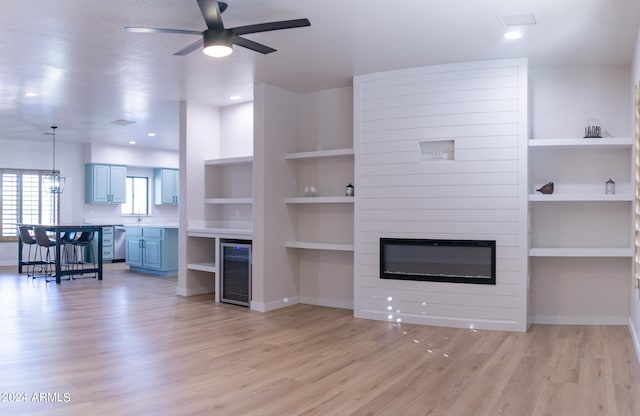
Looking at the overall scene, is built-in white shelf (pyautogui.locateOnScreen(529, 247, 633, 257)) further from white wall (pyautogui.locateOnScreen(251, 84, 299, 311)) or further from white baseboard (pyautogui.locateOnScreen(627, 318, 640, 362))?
white wall (pyautogui.locateOnScreen(251, 84, 299, 311))

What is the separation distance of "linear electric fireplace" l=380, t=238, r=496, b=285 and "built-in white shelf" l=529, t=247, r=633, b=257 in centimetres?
44

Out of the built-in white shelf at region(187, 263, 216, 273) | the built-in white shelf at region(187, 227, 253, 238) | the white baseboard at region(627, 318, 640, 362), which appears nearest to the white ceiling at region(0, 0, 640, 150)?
the built-in white shelf at region(187, 227, 253, 238)

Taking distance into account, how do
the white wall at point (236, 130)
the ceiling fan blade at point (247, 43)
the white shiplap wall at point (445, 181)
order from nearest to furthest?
the ceiling fan blade at point (247, 43), the white shiplap wall at point (445, 181), the white wall at point (236, 130)

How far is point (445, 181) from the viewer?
16.7ft

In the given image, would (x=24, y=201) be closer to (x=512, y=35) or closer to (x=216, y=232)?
(x=216, y=232)

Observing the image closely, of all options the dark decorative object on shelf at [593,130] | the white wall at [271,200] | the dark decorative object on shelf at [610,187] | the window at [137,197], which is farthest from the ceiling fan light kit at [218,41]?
the window at [137,197]

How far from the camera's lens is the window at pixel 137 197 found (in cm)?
1169

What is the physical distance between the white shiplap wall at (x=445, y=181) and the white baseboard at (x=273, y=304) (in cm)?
106

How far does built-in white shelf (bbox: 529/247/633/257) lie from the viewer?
471 cm

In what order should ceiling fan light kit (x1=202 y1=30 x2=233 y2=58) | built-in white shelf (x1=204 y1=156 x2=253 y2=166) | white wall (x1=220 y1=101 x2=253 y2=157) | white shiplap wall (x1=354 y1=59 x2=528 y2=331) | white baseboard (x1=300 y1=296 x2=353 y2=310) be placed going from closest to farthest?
ceiling fan light kit (x1=202 y1=30 x2=233 y2=58) < white shiplap wall (x1=354 y1=59 x2=528 y2=331) < white baseboard (x1=300 y1=296 x2=353 y2=310) < built-in white shelf (x1=204 y1=156 x2=253 y2=166) < white wall (x1=220 y1=101 x2=253 y2=157)

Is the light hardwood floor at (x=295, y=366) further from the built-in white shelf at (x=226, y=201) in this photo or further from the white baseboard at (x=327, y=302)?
the built-in white shelf at (x=226, y=201)

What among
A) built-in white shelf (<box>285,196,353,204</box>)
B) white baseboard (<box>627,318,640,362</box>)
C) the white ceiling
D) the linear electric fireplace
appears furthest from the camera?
built-in white shelf (<box>285,196,353,204</box>)

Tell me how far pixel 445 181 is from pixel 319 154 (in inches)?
61.8

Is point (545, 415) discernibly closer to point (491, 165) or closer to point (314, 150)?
point (491, 165)
